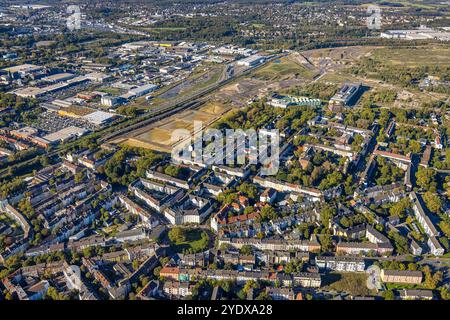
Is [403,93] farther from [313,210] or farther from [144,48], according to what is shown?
[144,48]

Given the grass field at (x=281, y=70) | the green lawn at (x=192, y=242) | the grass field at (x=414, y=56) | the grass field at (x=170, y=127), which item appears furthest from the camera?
the grass field at (x=414, y=56)

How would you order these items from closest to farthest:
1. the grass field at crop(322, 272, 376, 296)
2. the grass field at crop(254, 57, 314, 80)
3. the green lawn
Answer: the grass field at crop(322, 272, 376, 296) → the green lawn → the grass field at crop(254, 57, 314, 80)

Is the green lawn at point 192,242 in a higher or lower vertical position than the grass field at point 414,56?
lower

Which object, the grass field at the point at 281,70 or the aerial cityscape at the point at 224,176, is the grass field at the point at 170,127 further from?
the grass field at the point at 281,70

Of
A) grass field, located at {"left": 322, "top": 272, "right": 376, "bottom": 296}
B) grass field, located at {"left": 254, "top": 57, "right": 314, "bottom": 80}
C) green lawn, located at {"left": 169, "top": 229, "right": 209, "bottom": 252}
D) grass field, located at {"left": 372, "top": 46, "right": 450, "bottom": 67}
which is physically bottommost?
green lawn, located at {"left": 169, "top": 229, "right": 209, "bottom": 252}

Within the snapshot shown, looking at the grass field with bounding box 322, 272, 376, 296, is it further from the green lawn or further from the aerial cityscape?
the green lawn

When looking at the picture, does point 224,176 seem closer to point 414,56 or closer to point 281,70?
point 281,70

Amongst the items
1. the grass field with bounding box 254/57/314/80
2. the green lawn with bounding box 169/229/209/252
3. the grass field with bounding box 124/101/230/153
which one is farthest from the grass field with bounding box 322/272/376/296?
the grass field with bounding box 254/57/314/80

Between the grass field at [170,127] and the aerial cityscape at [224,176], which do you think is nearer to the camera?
the aerial cityscape at [224,176]

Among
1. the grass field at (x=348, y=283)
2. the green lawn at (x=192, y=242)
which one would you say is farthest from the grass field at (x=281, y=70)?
the grass field at (x=348, y=283)

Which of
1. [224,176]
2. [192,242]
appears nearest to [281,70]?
[224,176]
